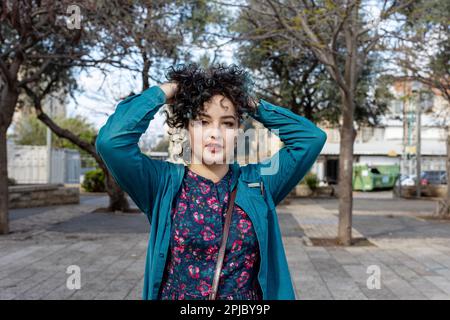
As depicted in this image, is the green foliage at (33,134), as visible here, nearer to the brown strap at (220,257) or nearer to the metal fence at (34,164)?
the metal fence at (34,164)

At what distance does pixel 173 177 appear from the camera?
2.17 metres

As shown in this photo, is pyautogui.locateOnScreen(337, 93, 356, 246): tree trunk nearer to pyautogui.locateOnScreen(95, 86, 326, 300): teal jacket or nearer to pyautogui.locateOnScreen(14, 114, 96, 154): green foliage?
pyautogui.locateOnScreen(95, 86, 326, 300): teal jacket

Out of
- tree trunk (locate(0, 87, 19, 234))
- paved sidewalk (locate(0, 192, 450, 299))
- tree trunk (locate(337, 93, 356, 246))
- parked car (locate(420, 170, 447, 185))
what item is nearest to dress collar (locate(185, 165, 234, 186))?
paved sidewalk (locate(0, 192, 450, 299))

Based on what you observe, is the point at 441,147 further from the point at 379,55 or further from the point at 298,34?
the point at 298,34

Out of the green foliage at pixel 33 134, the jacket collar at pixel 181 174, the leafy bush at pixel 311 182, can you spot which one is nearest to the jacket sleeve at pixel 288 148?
the jacket collar at pixel 181 174

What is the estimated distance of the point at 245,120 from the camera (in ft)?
7.71

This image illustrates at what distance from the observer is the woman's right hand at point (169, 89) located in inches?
86.5

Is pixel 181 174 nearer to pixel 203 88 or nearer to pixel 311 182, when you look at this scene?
pixel 203 88

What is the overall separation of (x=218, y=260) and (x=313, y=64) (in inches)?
767

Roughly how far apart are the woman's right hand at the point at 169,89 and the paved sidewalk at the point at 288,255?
4421 millimetres

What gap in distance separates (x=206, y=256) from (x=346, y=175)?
890 cm

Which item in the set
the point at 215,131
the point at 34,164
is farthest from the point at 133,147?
the point at 34,164
